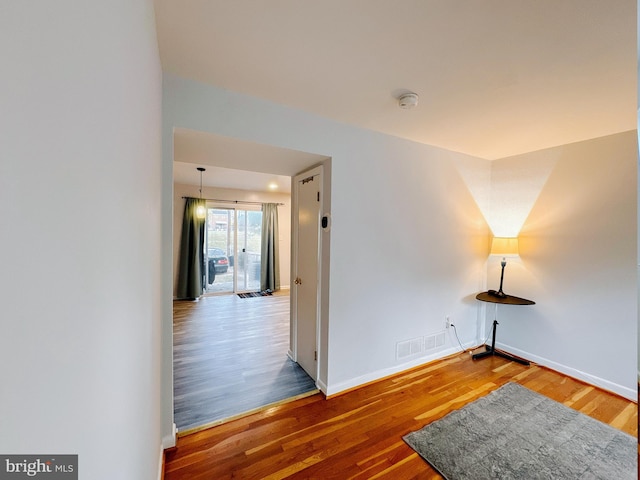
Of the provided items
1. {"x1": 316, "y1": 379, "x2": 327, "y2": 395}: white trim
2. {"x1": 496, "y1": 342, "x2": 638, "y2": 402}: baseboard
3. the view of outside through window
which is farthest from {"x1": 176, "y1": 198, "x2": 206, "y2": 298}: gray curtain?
{"x1": 496, "y1": 342, "x2": 638, "y2": 402}: baseboard

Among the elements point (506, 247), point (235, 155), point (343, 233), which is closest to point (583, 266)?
point (506, 247)

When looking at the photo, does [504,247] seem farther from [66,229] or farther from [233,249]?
[233,249]

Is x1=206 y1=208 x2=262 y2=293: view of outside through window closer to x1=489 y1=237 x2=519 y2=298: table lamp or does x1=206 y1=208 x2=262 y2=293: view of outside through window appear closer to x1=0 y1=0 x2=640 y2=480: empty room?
x1=0 y1=0 x2=640 y2=480: empty room

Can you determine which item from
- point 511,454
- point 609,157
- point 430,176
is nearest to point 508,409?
point 511,454

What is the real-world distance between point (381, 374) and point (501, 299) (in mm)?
1716

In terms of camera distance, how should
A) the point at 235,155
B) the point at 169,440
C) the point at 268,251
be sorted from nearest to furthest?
the point at 169,440, the point at 235,155, the point at 268,251

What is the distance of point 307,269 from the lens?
8.73ft

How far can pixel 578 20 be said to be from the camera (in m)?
1.21

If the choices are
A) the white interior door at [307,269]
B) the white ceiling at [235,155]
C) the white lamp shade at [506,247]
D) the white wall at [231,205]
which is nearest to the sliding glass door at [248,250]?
the white wall at [231,205]

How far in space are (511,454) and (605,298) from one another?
192cm

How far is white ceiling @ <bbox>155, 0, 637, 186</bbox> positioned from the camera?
119 centimetres

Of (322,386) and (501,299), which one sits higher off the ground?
(501,299)

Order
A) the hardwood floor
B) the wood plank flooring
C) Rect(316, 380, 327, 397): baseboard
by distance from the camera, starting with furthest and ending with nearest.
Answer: Rect(316, 380, 327, 397): baseboard, the wood plank flooring, the hardwood floor

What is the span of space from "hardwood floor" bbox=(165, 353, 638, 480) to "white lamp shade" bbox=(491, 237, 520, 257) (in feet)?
4.28
